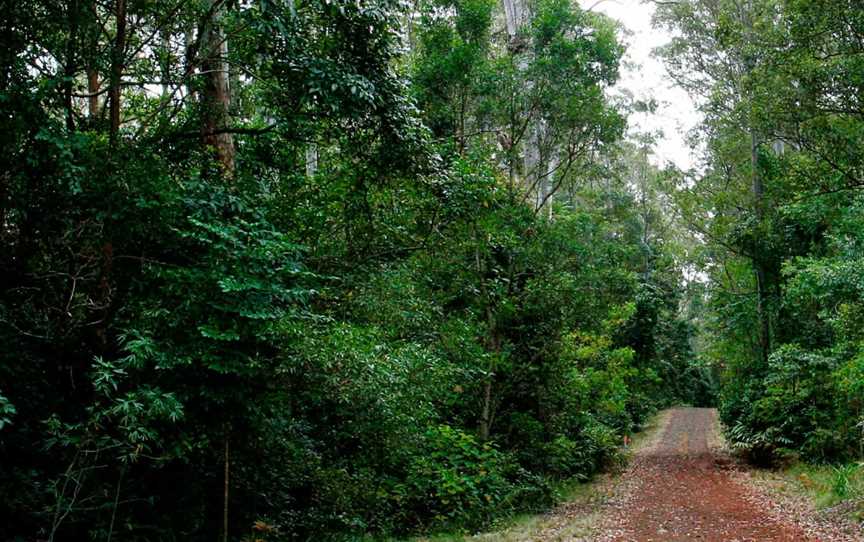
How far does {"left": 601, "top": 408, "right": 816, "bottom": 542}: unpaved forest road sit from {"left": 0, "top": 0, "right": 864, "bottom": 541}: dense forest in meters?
1.82

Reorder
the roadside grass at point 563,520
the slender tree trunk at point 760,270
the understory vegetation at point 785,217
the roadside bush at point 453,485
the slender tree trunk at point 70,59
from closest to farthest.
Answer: the slender tree trunk at point 70,59, the roadside grass at point 563,520, the roadside bush at point 453,485, the understory vegetation at point 785,217, the slender tree trunk at point 760,270

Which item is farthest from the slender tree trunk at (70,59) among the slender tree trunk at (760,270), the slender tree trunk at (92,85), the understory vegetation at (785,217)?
the slender tree trunk at (760,270)

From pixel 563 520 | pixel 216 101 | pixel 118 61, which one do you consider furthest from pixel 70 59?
pixel 563 520

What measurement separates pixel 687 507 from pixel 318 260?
851cm

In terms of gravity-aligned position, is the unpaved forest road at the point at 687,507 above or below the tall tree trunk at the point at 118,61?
below

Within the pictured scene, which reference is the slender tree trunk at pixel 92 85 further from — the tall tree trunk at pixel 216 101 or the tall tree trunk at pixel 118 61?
the tall tree trunk at pixel 216 101

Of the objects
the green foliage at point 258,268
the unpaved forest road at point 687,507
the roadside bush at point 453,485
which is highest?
the green foliage at point 258,268

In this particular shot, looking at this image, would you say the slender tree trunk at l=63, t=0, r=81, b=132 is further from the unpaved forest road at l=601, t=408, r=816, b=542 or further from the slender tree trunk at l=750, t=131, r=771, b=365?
the slender tree trunk at l=750, t=131, r=771, b=365

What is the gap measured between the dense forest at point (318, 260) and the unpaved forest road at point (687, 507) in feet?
5.98

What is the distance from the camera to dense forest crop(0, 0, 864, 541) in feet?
18.5

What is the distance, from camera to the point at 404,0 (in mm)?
7785

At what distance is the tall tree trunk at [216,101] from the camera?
24.8 ft

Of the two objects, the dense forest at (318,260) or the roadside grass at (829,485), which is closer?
the dense forest at (318,260)

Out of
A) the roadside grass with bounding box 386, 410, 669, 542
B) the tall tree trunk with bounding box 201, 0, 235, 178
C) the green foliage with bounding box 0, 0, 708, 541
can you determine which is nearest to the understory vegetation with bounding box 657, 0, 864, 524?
the green foliage with bounding box 0, 0, 708, 541
